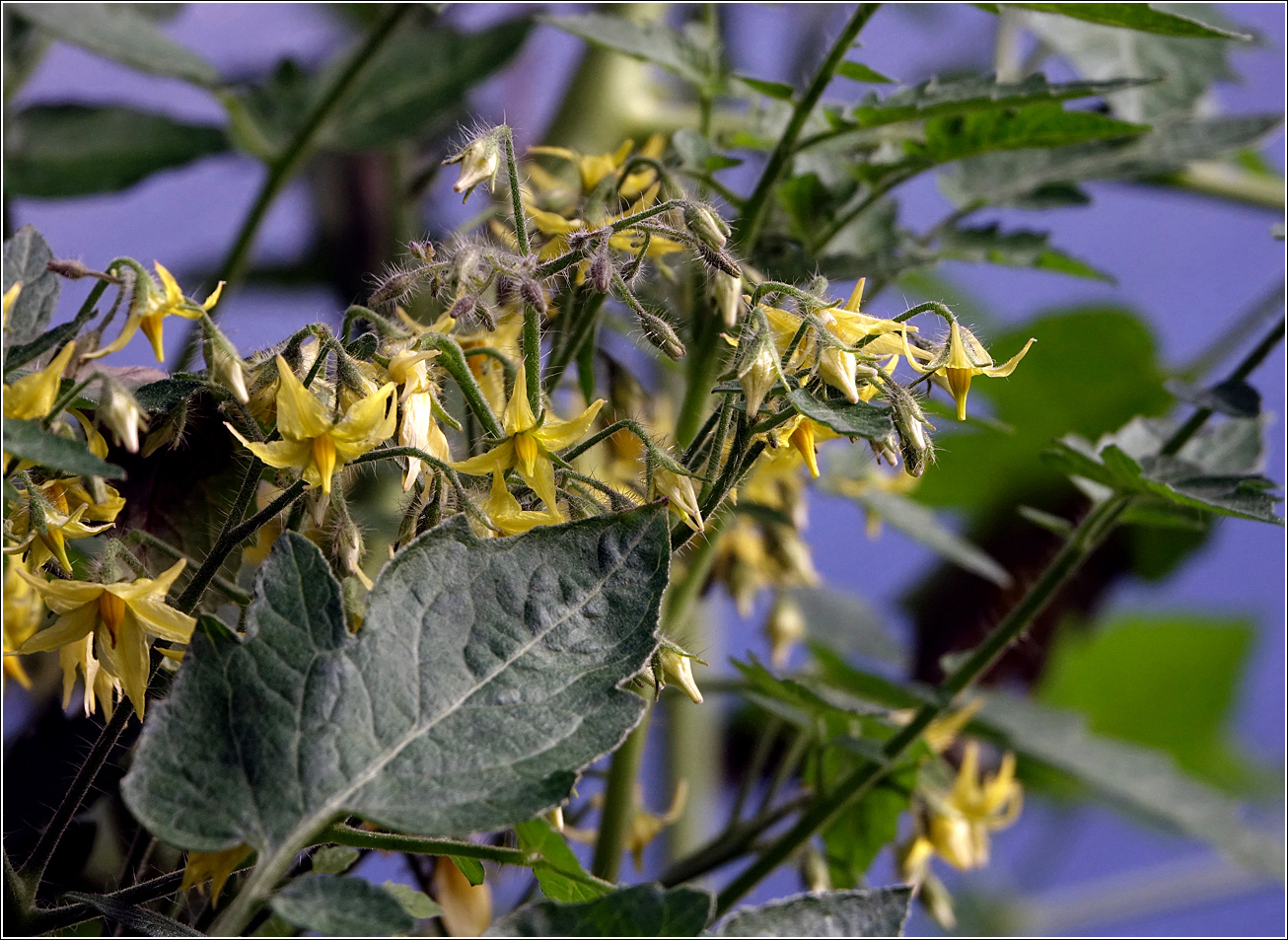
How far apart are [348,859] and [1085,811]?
1.17m

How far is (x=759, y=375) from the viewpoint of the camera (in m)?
0.35

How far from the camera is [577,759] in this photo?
31cm

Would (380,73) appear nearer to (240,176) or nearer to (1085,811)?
(240,176)

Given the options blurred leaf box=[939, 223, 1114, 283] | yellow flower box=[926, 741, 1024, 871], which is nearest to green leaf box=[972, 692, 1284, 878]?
yellow flower box=[926, 741, 1024, 871]

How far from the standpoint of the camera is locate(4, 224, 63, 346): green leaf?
0.37 metres

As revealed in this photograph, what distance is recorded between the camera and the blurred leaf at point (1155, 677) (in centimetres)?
131

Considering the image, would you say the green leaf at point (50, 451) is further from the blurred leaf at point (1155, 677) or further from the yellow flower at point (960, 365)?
the blurred leaf at point (1155, 677)

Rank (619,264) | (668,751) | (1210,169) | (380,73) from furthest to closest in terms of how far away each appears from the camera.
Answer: (668,751) < (1210,169) < (380,73) < (619,264)

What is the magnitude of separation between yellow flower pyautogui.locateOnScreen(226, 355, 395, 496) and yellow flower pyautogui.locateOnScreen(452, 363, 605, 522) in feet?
0.13

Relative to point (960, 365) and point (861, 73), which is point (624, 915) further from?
point (861, 73)

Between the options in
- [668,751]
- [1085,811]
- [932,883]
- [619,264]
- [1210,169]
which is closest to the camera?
[619,264]

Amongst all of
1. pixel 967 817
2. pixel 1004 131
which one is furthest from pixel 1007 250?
pixel 967 817

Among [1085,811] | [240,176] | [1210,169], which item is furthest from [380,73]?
[1085,811]

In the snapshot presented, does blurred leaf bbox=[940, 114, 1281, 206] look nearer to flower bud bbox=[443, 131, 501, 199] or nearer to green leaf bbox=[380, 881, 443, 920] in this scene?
flower bud bbox=[443, 131, 501, 199]
